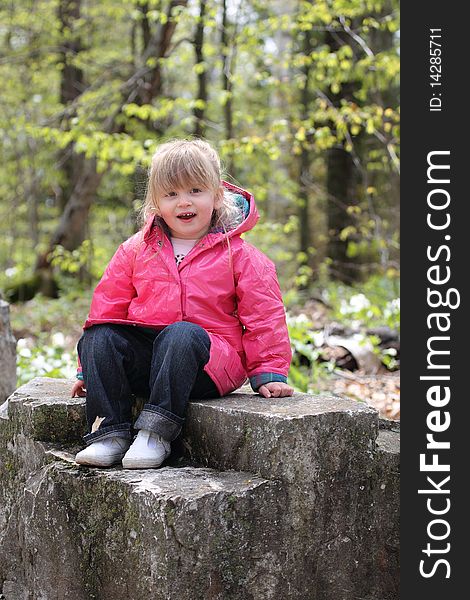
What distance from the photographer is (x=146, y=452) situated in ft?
9.62

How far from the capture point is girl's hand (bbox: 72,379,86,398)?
3.39 meters

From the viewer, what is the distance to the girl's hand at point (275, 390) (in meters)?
3.21

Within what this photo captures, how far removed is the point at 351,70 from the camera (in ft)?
36.2

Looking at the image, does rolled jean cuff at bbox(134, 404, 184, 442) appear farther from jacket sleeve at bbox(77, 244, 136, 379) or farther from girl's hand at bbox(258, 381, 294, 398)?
jacket sleeve at bbox(77, 244, 136, 379)

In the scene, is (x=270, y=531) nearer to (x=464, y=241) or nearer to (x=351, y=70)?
(x=464, y=241)

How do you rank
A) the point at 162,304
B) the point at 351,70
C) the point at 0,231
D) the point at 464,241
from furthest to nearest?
1. the point at 0,231
2. the point at 351,70
3. the point at 162,304
4. the point at 464,241

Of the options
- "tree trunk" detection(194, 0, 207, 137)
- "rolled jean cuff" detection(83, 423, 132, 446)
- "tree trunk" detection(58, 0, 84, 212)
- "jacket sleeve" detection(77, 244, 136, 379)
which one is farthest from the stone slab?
"tree trunk" detection(58, 0, 84, 212)

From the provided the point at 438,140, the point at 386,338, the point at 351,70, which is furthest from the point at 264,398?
the point at 351,70

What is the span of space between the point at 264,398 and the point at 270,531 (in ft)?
1.95

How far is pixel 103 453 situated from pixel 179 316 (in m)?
0.66

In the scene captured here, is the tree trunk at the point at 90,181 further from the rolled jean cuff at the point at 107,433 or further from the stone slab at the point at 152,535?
the stone slab at the point at 152,535

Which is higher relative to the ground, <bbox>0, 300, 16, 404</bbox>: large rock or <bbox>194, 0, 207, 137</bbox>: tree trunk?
<bbox>194, 0, 207, 137</bbox>: tree trunk

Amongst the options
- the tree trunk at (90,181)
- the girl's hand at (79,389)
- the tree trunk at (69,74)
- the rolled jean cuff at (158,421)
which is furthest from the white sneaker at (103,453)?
the tree trunk at (69,74)

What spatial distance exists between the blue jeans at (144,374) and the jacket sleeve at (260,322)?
0.22m
